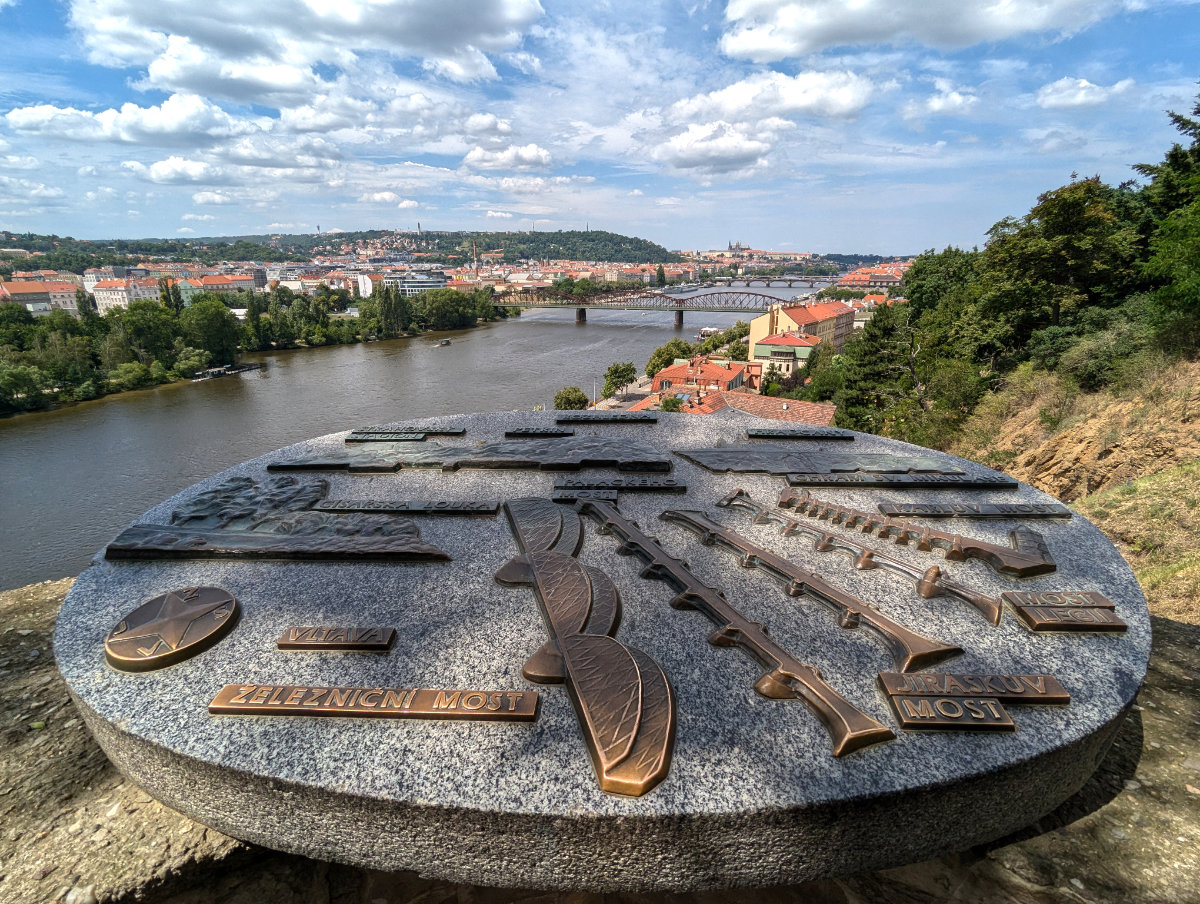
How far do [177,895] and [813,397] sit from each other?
129ft

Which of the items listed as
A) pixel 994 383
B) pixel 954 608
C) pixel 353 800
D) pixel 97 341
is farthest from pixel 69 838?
pixel 97 341

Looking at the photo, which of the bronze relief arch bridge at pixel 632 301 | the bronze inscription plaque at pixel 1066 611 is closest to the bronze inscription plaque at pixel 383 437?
the bronze inscription plaque at pixel 1066 611

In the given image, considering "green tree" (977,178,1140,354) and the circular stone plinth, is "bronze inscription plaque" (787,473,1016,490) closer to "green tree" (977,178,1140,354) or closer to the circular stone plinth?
the circular stone plinth

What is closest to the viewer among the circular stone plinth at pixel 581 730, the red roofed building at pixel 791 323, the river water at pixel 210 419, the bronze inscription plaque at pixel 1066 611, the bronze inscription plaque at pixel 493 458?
the circular stone plinth at pixel 581 730

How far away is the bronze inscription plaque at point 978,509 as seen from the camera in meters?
6.32

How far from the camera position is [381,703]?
370 cm

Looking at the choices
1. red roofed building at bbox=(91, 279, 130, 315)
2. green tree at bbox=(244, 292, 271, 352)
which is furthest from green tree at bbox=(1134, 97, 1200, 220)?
red roofed building at bbox=(91, 279, 130, 315)

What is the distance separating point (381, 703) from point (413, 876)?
7.09 ft

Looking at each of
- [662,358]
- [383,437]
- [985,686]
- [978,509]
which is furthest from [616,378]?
[985,686]

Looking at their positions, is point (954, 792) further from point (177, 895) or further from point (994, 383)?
point (994, 383)

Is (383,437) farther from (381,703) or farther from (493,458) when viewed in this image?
(381,703)

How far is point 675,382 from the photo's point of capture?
4156 cm

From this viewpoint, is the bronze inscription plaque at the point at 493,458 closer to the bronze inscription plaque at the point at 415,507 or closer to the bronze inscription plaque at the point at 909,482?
the bronze inscription plaque at the point at 415,507

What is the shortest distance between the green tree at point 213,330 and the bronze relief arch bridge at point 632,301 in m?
42.1
